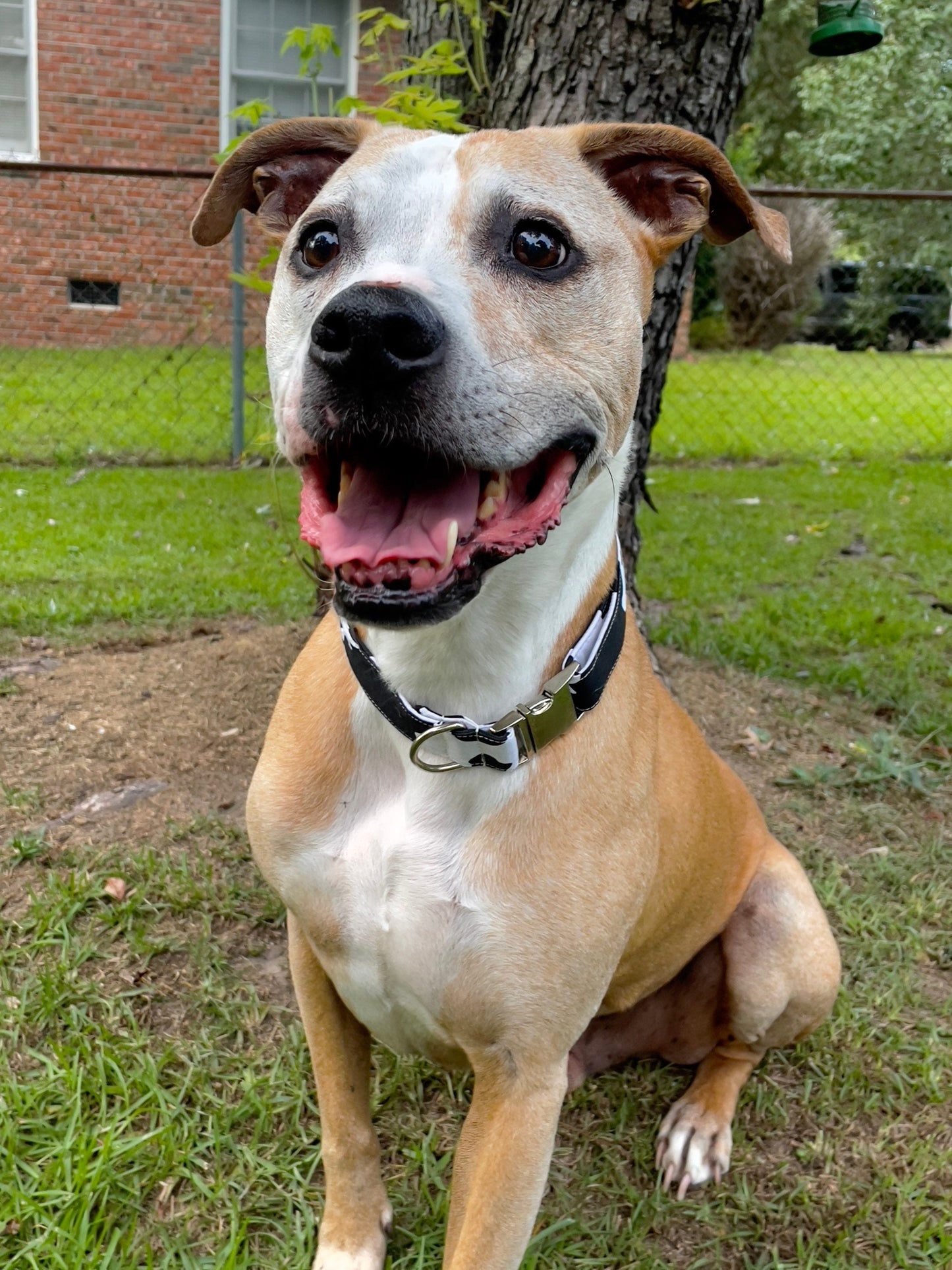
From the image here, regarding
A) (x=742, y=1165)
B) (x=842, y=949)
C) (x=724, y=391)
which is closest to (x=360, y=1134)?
(x=742, y=1165)

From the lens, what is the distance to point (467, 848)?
188 cm

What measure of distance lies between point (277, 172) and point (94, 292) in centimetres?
897

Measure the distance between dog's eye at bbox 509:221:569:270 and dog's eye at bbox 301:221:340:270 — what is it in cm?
32

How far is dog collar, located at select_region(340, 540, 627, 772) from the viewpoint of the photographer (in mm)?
1872

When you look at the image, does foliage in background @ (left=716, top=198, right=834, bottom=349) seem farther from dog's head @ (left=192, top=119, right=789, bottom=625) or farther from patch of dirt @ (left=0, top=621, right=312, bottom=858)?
dog's head @ (left=192, top=119, right=789, bottom=625)

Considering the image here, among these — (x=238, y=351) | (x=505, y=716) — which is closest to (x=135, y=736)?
(x=505, y=716)

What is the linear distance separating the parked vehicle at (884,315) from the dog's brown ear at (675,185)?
15.0 metres

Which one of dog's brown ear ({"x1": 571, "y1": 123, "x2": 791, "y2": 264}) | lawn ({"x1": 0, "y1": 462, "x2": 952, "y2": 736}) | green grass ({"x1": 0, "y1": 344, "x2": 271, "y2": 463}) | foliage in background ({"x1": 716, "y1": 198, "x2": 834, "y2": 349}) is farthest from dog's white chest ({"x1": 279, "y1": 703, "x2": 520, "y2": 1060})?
foliage in background ({"x1": 716, "y1": 198, "x2": 834, "y2": 349})

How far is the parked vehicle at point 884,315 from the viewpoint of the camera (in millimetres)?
16312

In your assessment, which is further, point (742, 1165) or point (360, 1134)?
point (742, 1165)

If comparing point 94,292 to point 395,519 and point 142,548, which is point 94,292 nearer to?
point 142,548

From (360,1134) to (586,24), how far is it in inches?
123

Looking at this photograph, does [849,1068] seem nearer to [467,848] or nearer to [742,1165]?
[742,1165]

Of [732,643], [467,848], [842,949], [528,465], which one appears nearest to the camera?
[528,465]
